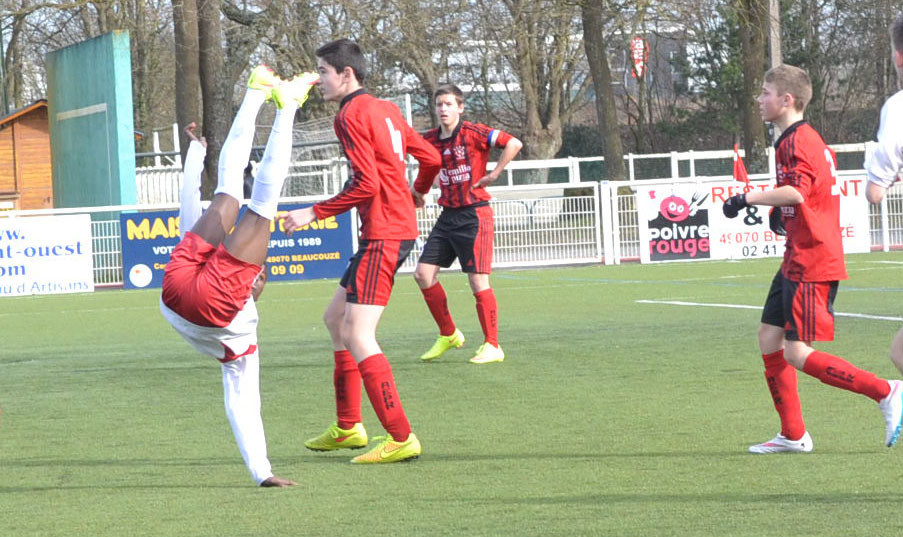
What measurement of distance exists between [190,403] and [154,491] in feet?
9.54

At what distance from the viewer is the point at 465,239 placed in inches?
421

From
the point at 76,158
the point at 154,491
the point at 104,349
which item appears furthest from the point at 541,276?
the point at 154,491

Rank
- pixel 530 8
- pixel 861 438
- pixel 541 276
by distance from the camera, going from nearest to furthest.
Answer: pixel 861 438 < pixel 541 276 < pixel 530 8

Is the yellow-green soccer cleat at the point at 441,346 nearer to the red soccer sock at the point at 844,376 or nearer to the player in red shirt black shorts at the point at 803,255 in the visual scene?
the player in red shirt black shorts at the point at 803,255

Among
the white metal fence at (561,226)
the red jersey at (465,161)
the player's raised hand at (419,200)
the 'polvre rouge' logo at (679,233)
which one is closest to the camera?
the player's raised hand at (419,200)

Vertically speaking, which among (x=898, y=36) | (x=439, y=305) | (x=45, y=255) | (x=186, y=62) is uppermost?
(x=186, y=62)

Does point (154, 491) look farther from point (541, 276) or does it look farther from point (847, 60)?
point (847, 60)

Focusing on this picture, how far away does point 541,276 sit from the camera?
20.9m

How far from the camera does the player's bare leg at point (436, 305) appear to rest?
1068cm

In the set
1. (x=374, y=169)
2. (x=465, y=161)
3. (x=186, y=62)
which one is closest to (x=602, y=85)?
(x=186, y=62)

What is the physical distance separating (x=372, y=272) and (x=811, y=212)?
83.2 inches

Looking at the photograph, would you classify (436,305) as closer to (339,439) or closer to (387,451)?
(339,439)

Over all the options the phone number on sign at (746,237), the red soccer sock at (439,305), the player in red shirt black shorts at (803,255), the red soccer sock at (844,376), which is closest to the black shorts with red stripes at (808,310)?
the player in red shirt black shorts at (803,255)

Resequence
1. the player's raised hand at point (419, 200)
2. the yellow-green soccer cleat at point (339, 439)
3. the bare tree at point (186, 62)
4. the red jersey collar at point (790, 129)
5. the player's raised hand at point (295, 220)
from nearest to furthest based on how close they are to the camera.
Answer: the player's raised hand at point (295, 220) → the red jersey collar at point (790, 129) → the yellow-green soccer cleat at point (339, 439) → the player's raised hand at point (419, 200) → the bare tree at point (186, 62)
